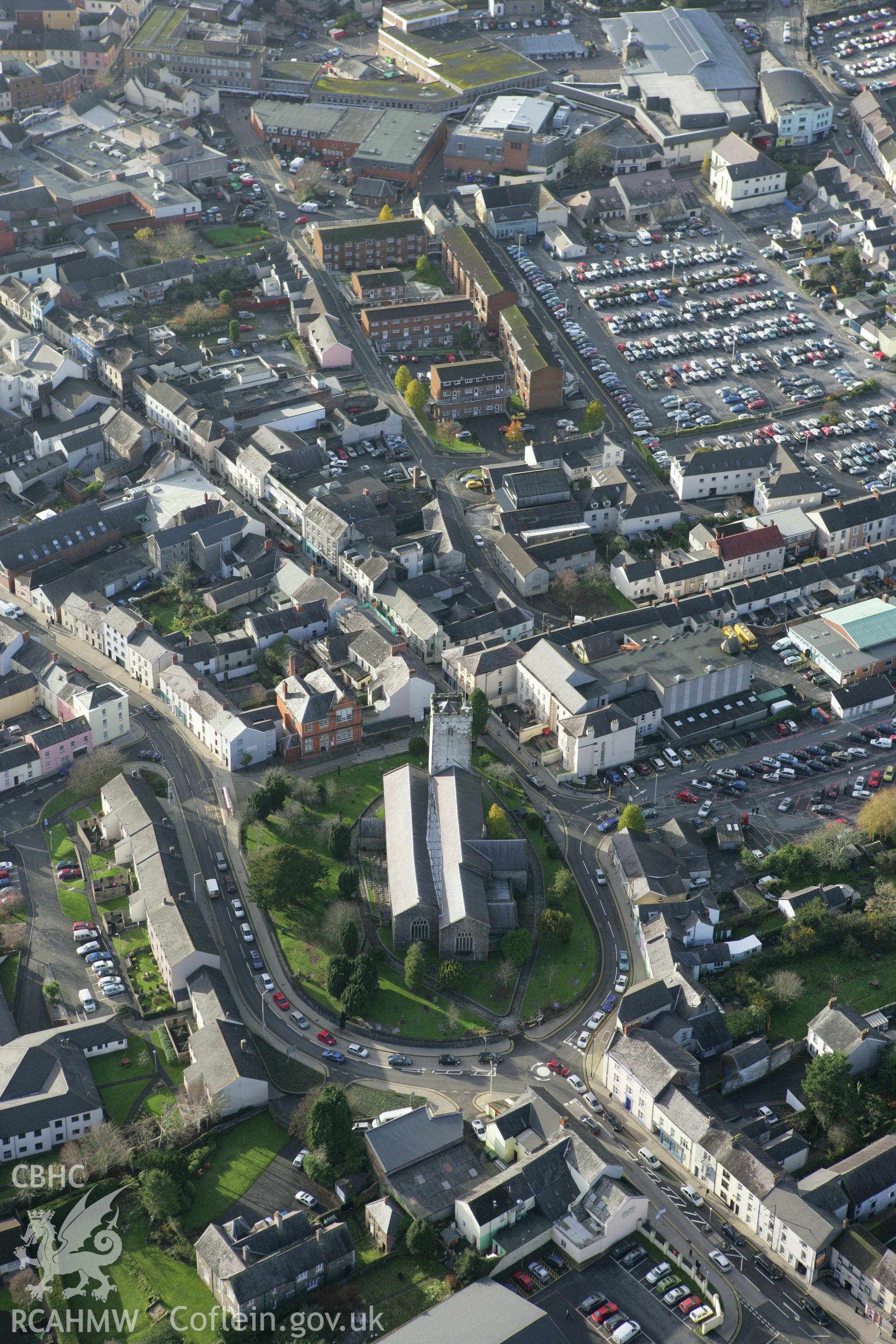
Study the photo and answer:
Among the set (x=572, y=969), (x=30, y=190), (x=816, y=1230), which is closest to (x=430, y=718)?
(x=572, y=969)

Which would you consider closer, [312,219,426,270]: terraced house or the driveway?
the driveway

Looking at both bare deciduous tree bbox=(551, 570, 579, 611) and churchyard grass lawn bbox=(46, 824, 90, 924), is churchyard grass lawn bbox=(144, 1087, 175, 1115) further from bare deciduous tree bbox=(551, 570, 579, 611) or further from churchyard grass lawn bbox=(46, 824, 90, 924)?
bare deciduous tree bbox=(551, 570, 579, 611)

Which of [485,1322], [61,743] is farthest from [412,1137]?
[61,743]

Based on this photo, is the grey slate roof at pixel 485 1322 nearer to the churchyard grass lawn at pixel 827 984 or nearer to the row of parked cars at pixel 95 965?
the churchyard grass lawn at pixel 827 984

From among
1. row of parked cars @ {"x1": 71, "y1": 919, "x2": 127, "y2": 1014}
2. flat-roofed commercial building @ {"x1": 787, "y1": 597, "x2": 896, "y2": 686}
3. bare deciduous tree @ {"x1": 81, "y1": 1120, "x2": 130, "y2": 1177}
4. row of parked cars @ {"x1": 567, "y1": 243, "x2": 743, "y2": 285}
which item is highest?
row of parked cars @ {"x1": 567, "y1": 243, "x2": 743, "y2": 285}

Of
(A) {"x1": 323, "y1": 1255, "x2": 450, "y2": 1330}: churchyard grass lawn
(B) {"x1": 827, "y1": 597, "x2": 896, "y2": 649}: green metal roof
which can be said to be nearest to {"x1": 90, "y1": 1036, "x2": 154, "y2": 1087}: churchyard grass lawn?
(A) {"x1": 323, "y1": 1255, "x2": 450, "y2": 1330}: churchyard grass lawn

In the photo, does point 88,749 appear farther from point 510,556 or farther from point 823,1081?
point 823,1081
